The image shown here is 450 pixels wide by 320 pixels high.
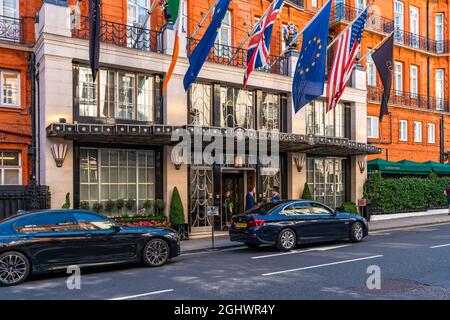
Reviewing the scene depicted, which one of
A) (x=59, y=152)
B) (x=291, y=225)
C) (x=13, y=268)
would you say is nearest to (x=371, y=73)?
(x=291, y=225)

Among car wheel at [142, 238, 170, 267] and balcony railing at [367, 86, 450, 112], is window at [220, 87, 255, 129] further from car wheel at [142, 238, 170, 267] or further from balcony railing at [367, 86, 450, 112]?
balcony railing at [367, 86, 450, 112]

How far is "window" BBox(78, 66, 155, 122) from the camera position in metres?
15.9

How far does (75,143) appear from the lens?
610 inches

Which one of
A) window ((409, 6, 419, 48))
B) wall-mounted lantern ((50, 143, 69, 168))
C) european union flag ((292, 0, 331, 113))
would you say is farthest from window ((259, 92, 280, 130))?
window ((409, 6, 419, 48))

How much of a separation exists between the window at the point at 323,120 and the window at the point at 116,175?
8.04 meters

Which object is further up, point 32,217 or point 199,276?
point 32,217

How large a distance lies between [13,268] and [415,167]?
71.0ft

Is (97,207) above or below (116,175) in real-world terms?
below

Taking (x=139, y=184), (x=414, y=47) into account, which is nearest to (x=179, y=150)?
(x=139, y=184)

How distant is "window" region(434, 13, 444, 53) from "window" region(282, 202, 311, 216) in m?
22.3

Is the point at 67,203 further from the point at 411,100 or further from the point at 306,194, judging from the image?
the point at 411,100

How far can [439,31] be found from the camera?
103 feet

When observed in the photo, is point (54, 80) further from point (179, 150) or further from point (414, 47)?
point (414, 47)
